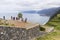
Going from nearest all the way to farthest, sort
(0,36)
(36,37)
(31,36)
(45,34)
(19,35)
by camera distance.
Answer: (0,36) < (19,35) < (31,36) < (36,37) < (45,34)

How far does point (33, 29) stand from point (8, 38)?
5011mm

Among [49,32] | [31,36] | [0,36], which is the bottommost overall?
[49,32]

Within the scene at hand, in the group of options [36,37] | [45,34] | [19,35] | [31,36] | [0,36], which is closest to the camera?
[0,36]

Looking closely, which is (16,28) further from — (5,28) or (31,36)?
(31,36)

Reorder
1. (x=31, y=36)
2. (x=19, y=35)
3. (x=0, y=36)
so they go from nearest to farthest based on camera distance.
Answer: (x=0, y=36) → (x=19, y=35) → (x=31, y=36)

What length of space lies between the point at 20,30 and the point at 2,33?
2178 mm

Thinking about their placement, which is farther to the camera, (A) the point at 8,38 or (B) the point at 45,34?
(B) the point at 45,34

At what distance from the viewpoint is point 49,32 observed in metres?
30.2

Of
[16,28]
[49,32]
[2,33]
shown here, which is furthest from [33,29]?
A: [49,32]

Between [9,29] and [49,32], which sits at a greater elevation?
[9,29]

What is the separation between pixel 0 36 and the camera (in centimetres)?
1873

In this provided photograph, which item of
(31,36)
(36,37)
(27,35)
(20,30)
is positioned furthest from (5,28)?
(36,37)

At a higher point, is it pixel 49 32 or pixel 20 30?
pixel 20 30

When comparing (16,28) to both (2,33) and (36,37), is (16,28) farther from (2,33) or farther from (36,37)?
(36,37)
